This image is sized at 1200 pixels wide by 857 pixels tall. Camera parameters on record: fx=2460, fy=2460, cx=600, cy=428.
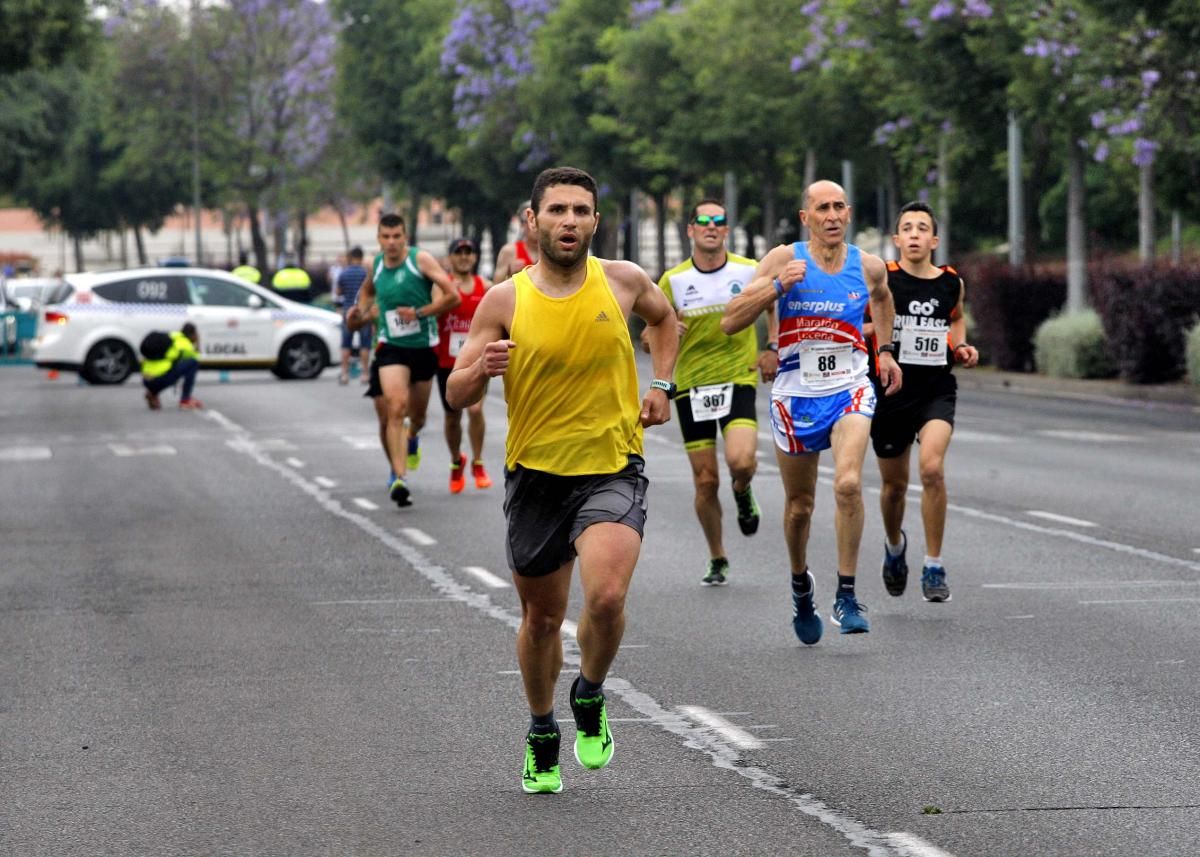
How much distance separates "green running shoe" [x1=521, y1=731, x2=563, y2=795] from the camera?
→ 23.4 ft

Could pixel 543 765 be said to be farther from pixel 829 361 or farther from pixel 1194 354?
pixel 1194 354

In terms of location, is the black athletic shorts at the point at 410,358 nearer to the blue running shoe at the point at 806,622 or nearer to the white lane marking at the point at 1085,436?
the blue running shoe at the point at 806,622

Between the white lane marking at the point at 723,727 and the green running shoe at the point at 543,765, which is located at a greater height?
the green running shoe at the point at 543,765

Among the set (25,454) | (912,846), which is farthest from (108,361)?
(912,846)

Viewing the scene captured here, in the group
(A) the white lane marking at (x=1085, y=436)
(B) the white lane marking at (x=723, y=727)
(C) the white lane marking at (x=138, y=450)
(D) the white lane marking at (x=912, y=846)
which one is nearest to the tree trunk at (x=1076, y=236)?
(A) the white lane marking at (x=1085, y=436)

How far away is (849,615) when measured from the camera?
33.1ft

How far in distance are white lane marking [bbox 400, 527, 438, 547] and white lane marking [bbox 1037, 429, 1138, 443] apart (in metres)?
9.00

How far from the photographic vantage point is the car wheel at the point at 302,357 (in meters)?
36.6

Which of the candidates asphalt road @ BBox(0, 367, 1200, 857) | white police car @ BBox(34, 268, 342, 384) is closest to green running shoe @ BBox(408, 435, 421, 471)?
asphalt road @ BBox(0, 367, 1200, 857)

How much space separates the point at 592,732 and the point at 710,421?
517 centimetres

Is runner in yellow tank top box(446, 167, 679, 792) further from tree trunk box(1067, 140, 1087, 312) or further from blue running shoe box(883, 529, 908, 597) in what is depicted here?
tree trunk box(1067, 140, 1087, 312)

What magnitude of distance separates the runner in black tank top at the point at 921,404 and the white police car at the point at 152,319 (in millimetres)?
24913

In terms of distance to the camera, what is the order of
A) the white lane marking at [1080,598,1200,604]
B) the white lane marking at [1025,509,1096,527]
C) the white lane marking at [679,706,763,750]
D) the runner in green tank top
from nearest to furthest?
the white lane marking at [679,706,763,750]
the white lane marking at [1080,598,1200,604]
the white lane marking at [1025,509,1096,527]
the runner in green tank top

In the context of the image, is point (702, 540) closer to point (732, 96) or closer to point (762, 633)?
point (762, 633)
